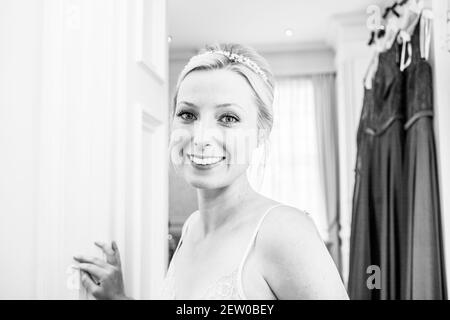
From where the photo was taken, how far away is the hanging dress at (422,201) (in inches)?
35.2

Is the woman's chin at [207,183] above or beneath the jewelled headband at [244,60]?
beneath

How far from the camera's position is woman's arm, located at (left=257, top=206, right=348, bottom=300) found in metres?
0.75

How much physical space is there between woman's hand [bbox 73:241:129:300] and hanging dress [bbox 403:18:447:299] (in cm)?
57

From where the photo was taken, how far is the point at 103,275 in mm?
819

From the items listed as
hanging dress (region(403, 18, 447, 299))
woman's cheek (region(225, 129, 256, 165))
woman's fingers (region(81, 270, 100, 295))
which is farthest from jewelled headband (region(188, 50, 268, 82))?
woman's fingers (region(81, 270, 100, 295))

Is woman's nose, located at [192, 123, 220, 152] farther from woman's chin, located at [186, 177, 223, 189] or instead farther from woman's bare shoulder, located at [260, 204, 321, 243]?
woman's bare shoulder, located at [260, 204, 321, 243]

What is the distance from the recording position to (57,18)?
0.86m

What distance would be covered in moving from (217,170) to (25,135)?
0.38 metres

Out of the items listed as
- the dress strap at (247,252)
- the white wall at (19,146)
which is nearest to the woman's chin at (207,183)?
the dress strap at (247,252)

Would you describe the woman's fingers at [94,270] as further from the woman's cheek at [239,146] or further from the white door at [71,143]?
the woman's cheek at [239,146]

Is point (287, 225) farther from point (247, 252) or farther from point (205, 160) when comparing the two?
point (205, 160)

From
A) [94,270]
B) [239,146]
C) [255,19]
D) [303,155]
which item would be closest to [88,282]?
[94,270]

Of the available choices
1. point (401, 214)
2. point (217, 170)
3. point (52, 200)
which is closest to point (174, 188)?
point (217, 170)

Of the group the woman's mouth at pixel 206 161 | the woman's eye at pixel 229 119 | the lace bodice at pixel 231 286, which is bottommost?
the lace bodice at pixel 231 286
